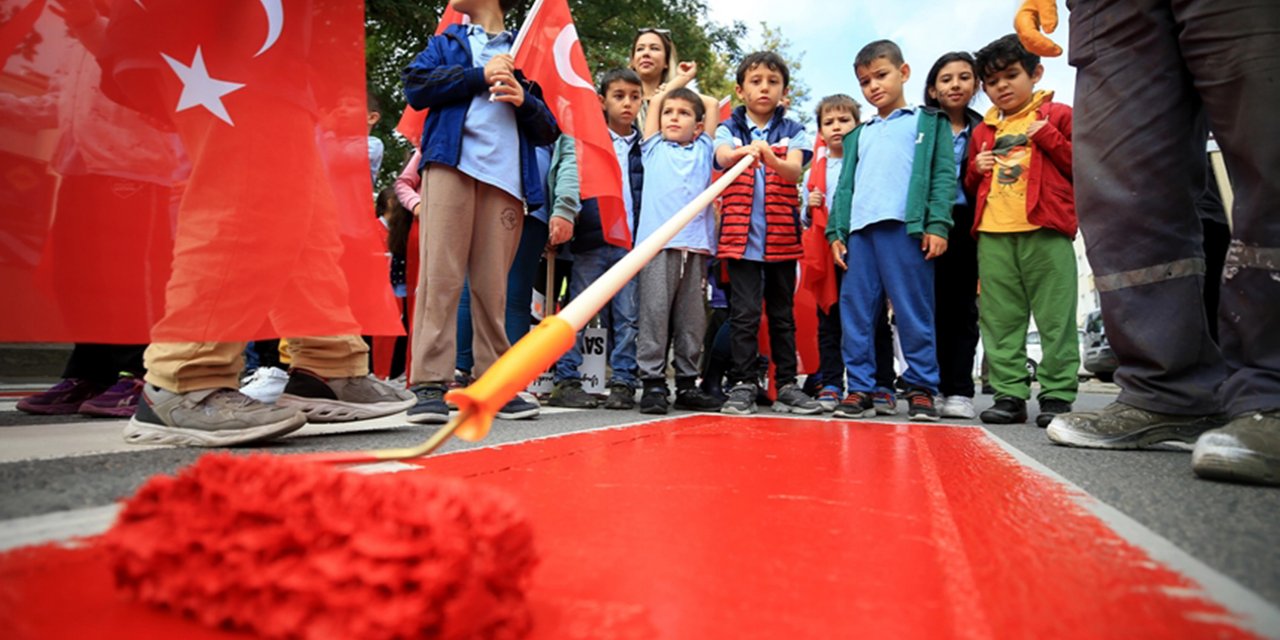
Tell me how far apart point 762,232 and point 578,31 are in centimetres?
620

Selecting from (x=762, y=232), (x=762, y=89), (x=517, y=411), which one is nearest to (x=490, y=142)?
(x=517, y=411)

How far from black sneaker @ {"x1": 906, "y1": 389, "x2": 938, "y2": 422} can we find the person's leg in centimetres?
208

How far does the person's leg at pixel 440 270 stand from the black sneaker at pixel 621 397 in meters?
1.24

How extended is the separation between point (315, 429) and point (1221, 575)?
7.20 ft

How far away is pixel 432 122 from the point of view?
2.77 m

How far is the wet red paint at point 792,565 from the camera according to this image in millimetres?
671

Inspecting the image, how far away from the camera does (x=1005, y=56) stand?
11.7ft

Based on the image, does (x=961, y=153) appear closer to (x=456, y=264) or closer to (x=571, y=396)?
(x=571, y=396)

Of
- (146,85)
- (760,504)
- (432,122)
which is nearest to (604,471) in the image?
(760,504)

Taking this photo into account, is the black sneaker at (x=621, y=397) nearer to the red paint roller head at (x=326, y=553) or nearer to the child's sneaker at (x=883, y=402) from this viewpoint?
the child's sneaker at (x=883, y=402)

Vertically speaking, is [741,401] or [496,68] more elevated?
[496,68]

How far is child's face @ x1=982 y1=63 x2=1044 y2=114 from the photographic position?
11.7ft

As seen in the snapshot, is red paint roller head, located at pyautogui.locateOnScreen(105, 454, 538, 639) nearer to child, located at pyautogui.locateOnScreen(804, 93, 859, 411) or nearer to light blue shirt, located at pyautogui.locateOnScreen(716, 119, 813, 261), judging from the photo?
light blue shirt, located at pyautogui.locateOnScreen(716, 119, 813, 261)

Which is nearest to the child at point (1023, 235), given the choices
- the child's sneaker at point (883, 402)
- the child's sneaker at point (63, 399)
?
the child's sneaker at point (883, 402)
